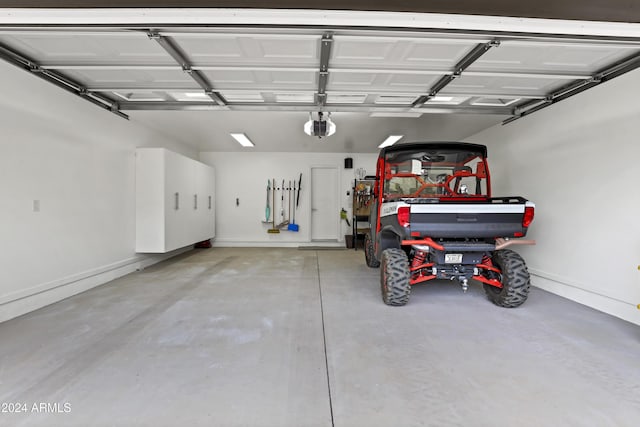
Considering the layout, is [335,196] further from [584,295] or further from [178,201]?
[584,295]

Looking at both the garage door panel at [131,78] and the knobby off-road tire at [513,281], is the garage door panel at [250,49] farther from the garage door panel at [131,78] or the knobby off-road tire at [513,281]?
the knobby off-road tire at [513,281]

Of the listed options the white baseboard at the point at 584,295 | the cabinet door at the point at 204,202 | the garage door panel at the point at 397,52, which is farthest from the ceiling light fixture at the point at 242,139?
the white baseboard at the point at 584,295

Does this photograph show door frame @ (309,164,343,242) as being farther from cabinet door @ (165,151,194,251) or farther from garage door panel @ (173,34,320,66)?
garage door panel @ (173,34,320,66)

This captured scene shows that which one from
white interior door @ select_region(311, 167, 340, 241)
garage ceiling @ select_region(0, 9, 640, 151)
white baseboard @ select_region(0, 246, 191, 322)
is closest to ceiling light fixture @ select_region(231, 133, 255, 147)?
white interior door @ select_region(311, 167, 340, 241)

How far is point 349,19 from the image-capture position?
1.79 meters

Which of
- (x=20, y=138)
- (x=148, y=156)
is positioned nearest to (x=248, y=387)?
(x=20, y=138)

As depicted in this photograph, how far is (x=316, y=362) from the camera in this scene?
1.91 metres

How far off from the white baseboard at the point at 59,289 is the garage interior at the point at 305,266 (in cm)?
2

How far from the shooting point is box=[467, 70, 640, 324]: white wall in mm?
2719

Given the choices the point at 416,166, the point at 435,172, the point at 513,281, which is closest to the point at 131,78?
the point at 416,166

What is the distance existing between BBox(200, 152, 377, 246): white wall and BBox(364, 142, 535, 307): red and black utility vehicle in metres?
4.09

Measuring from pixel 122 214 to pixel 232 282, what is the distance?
218 centimetres

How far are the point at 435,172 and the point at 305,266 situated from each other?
283 centimetres

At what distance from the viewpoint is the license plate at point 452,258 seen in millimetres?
2898
